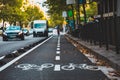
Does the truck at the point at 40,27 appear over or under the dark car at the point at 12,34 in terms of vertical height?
under

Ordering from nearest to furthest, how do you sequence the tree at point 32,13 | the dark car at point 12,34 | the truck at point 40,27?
the dark car at point 12,34 → the truck at point 40,27 → the tree at point 32,13

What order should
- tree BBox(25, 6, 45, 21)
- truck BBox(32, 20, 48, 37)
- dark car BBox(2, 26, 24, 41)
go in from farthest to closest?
tree BBox(25, 6, 45, 21) → truck BBox(32, 20, 48, 37) → dark car BBox(2, 26, 24, 41)

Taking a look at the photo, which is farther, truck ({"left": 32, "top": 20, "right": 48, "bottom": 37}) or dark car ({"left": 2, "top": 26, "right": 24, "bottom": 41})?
truck ({"left": 32, "top": 20, "right": 48, "bottom": 37})

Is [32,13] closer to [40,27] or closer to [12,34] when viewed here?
[40,27]

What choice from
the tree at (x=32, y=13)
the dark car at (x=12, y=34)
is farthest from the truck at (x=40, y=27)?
the tree at (x=32, y=13)

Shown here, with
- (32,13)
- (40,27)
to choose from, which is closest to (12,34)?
(40,27)

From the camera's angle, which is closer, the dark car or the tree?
the dark car

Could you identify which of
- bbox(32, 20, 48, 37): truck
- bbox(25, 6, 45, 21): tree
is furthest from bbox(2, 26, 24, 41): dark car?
bbox(25, 6, 45, 21): tree

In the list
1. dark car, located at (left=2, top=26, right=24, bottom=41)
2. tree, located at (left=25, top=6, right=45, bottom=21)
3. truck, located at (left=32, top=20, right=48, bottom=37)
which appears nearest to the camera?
dark car, located at (left=2, top=26, right=24, bottom=41)

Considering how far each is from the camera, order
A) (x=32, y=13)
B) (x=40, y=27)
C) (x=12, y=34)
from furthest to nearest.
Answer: (x=32, y=13) → (x=40, y=27) → (x=12, y=34)

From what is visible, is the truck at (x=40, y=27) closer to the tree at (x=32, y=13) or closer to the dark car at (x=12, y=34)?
the dark car at (x=12, y=34)

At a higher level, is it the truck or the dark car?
the dark car

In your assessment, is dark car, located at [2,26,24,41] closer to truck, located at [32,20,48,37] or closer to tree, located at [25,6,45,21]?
truck, located at [32,20,48,37]

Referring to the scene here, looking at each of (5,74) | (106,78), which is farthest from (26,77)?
(106,78)
